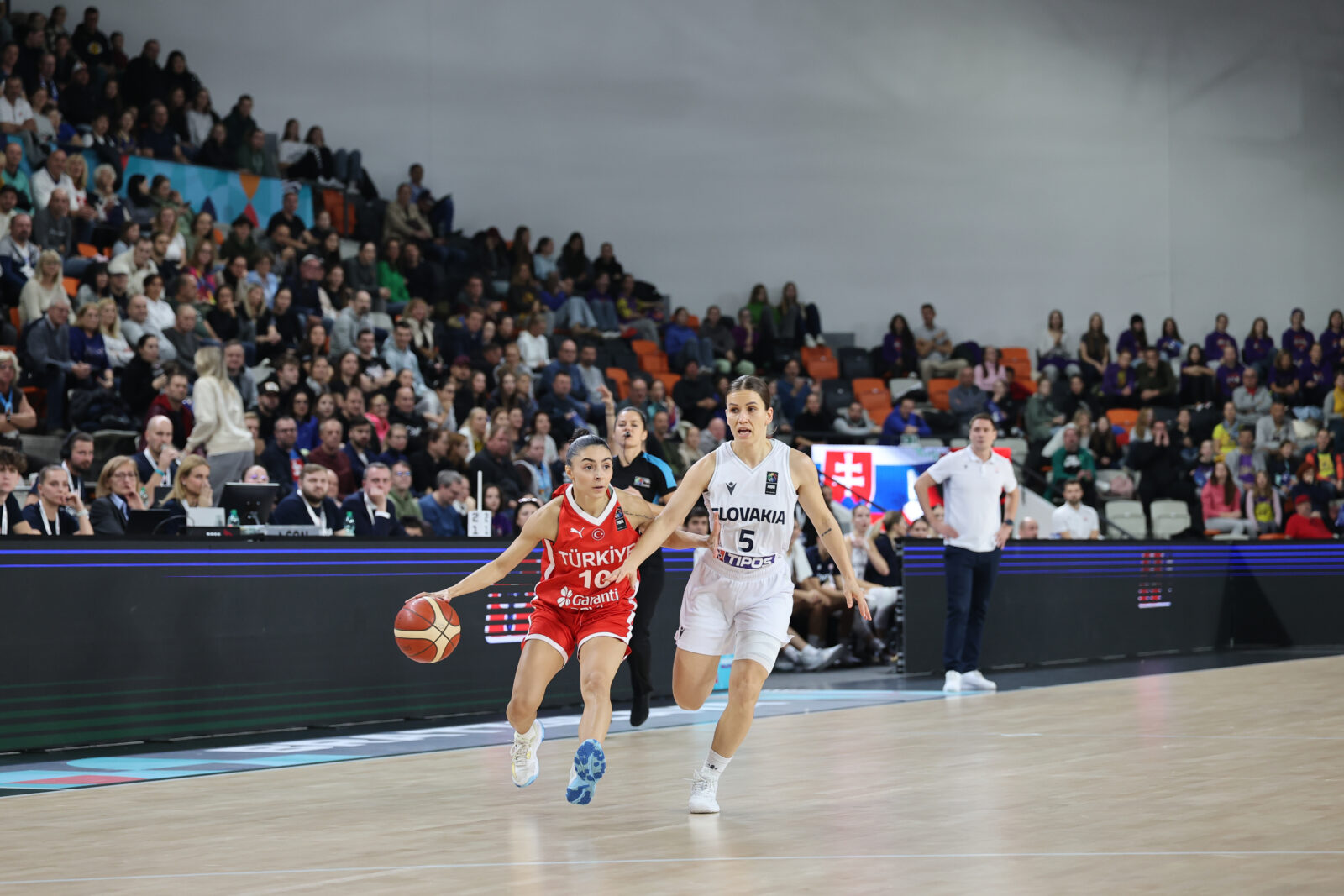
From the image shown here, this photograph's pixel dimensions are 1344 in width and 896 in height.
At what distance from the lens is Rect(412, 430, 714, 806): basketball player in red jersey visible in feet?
21.5

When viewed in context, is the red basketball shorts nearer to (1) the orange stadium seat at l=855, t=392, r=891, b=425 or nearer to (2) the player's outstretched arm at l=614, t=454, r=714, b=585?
(2) the player's outstretched arm at l=614, t=454, r=714, b=585

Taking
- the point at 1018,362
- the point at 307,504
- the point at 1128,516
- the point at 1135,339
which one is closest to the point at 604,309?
the point at 1018,362

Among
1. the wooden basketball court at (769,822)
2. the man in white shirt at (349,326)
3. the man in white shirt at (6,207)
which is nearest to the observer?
the wooden basketball court at (769,822)

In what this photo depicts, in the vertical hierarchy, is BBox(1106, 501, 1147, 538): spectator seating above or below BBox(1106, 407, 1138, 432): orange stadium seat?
below

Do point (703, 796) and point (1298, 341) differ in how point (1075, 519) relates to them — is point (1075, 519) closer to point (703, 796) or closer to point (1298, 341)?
point (1298, 341)

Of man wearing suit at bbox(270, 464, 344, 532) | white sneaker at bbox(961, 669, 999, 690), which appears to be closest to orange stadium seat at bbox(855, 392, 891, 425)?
white sneaker at bbox(961, 669, 999, 690)

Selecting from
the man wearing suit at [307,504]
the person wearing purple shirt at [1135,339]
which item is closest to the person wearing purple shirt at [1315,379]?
the person wearing purple shirt at [1135,339]

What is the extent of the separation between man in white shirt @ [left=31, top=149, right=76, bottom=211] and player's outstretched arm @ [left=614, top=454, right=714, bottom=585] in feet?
33.6

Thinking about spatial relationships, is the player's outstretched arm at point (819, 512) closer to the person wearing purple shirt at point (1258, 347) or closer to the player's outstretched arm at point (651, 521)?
the player's outstretched arm at point (651, 521)

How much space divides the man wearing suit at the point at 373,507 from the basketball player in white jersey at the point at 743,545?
16.6ft

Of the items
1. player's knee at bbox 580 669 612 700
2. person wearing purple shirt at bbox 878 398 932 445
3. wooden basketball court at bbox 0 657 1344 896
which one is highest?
person wearing purple shirt at bbox 878 398 932 445

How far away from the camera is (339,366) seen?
14516 millimetres

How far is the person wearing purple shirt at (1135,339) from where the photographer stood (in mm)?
22859

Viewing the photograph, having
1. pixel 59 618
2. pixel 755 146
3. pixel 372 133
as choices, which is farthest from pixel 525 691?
pixel 755 146
